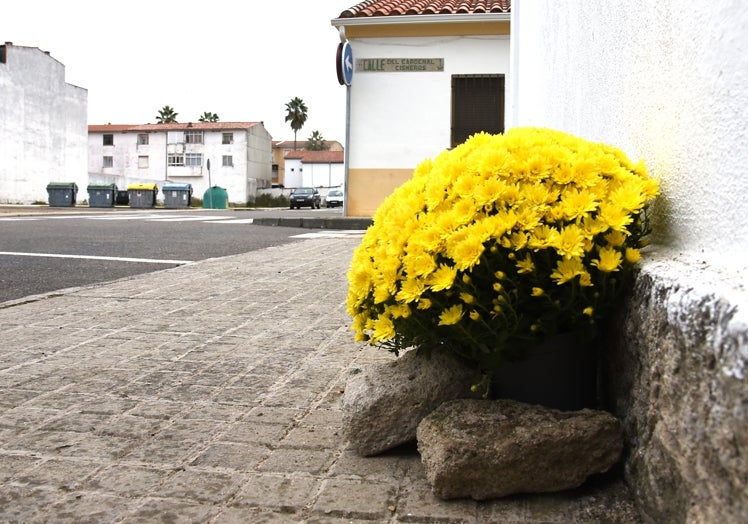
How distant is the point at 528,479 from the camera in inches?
84.3

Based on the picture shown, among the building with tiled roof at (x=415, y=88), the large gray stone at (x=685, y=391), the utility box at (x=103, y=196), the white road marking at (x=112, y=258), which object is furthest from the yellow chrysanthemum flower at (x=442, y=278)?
the utility box at (x=103, y=196)

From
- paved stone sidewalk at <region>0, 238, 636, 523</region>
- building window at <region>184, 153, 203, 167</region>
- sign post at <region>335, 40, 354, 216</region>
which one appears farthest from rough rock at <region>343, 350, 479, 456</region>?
building window at <region>184, 153, 203, 167</region>

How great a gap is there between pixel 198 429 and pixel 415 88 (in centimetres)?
1611

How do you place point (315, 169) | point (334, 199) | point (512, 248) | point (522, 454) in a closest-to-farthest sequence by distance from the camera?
point (522, 454), point (512, 248), point (334, 199), point (315, 169)

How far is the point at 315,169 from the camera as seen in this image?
80688 mm

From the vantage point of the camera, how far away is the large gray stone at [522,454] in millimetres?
2102

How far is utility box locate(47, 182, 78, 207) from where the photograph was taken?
37.2m

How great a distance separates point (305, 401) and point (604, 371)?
4.16 ft

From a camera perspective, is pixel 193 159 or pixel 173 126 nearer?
pixel 193 159

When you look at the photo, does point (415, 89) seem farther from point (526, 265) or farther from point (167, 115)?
point (167, 115)

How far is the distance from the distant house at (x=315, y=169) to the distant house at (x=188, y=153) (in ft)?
38.3

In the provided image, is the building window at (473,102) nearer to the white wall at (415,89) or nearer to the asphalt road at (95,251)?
the white wall at (415,89)

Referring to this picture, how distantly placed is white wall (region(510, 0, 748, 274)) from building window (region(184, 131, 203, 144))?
210 ft

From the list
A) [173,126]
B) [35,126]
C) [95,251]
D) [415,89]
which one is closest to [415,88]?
[415,89]
